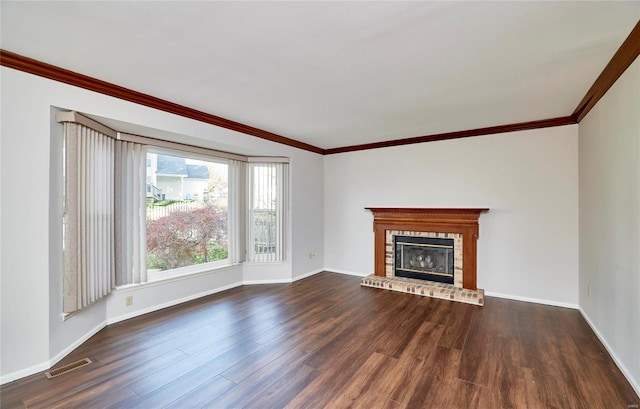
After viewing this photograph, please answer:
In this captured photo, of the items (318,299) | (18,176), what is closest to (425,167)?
(318,299)

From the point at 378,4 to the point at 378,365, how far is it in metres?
2.65

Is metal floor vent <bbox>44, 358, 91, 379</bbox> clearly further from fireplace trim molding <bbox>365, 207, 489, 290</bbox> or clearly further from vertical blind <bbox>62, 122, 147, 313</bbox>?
fireplace trim molding <bbox>365, 207, 489, 290</bbox>

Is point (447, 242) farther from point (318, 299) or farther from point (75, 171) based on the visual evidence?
point (75, 171)

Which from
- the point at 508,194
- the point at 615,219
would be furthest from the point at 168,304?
the point at 508,194

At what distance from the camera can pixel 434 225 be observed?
4.54 metres

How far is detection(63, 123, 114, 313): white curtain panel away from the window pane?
23.5 inches

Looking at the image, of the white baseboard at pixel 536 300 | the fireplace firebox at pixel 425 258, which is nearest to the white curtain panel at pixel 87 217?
the fireplace firebox at pixel 425 258

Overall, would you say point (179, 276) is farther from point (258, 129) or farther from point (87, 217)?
point (258, 129)

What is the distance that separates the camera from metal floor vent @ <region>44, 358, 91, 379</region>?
2229 millimetres

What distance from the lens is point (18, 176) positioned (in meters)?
2.19

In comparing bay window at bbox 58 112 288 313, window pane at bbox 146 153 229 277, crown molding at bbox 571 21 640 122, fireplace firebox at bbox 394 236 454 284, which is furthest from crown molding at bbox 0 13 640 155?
fireplace firebox at bbox 394 236 454 284

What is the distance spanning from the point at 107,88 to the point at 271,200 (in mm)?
2741

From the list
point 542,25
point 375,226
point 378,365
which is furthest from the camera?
point 375,226

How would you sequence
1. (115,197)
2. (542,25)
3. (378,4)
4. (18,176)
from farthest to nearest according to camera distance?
(115,197) → (18,176) → (542,25) → (378,4)
